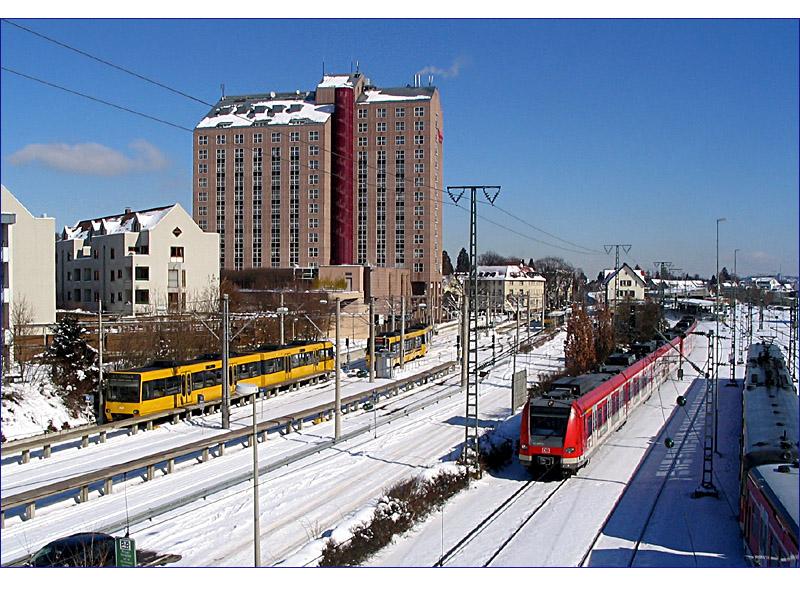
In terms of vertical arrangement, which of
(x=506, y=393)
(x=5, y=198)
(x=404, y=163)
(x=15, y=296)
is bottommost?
(x=506, y=393)

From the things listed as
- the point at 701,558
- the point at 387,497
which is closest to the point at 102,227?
the point at 387,497

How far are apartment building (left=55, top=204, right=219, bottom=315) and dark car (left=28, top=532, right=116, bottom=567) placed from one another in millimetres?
35630

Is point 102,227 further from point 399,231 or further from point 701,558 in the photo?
point 701,558

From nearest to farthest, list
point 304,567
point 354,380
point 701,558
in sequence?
point 304,567 < point 701,558 < point 354,380

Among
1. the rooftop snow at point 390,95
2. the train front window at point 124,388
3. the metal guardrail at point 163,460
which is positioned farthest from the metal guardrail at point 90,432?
the rooftop snow at point 390,95

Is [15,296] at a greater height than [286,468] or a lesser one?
greater

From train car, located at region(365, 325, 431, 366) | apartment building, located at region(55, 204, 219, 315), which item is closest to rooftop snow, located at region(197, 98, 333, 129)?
apartment building, located at region(55, 204, 219, 315)

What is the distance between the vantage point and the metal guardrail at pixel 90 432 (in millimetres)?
19734

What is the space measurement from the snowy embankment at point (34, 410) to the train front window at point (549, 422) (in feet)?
48.8

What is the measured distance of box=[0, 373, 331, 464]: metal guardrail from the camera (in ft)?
64.7

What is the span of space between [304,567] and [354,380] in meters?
26.0

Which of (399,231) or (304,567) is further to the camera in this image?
(399,231)

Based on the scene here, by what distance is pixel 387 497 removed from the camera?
15664mm

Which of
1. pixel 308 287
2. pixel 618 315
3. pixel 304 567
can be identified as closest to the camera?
pixel 304 567
